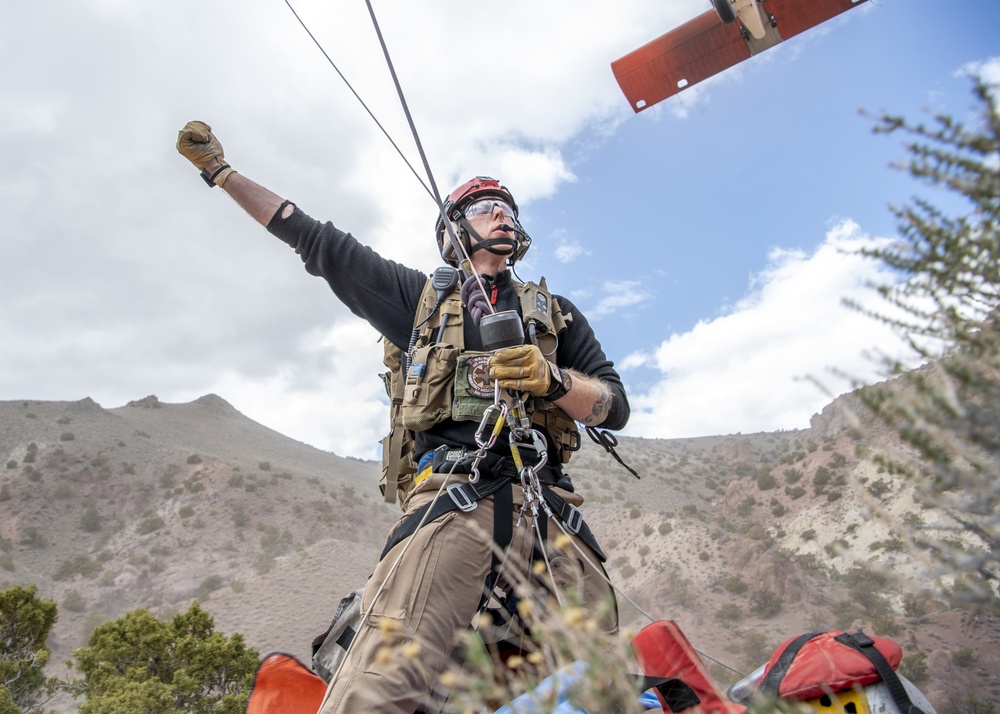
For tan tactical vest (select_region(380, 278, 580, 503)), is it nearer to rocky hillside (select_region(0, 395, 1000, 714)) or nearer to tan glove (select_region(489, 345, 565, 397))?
tan glove (select_region(489, 345, 565, 397))

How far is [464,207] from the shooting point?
161 inches

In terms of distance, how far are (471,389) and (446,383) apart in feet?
0.42

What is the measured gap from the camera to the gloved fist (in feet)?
9.73

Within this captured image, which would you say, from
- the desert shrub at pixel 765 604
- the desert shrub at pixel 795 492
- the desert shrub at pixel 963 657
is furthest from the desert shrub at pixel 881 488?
the desert shrub at pixel 963 657

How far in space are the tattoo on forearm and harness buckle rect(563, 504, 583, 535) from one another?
43 centimetres

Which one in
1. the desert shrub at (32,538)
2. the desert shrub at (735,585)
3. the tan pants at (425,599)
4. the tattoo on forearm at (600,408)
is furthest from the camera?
the desert shrub at (32,538)

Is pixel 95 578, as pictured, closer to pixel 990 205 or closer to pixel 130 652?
pixel 130 652

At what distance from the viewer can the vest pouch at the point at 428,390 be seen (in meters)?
A: 3.20

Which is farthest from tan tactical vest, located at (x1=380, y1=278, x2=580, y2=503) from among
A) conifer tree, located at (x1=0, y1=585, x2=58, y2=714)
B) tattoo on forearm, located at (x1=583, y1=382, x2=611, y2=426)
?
conifer tree, located at (x1=0, y1=585, x2=58, y2=714)

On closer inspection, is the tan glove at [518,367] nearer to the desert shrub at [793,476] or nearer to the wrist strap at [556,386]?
the wrist strap at [556,386]

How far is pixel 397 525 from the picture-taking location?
9.97ft

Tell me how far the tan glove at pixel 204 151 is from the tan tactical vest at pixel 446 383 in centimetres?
121

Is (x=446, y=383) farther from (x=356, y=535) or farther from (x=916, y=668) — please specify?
(x=356, y=535)

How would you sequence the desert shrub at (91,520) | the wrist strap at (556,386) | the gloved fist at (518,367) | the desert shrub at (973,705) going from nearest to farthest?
the gloved fist at (518,367) → the wrist strap at (556,386) → the desert shrub at (973,705) → the desert shrub at (91,520)
